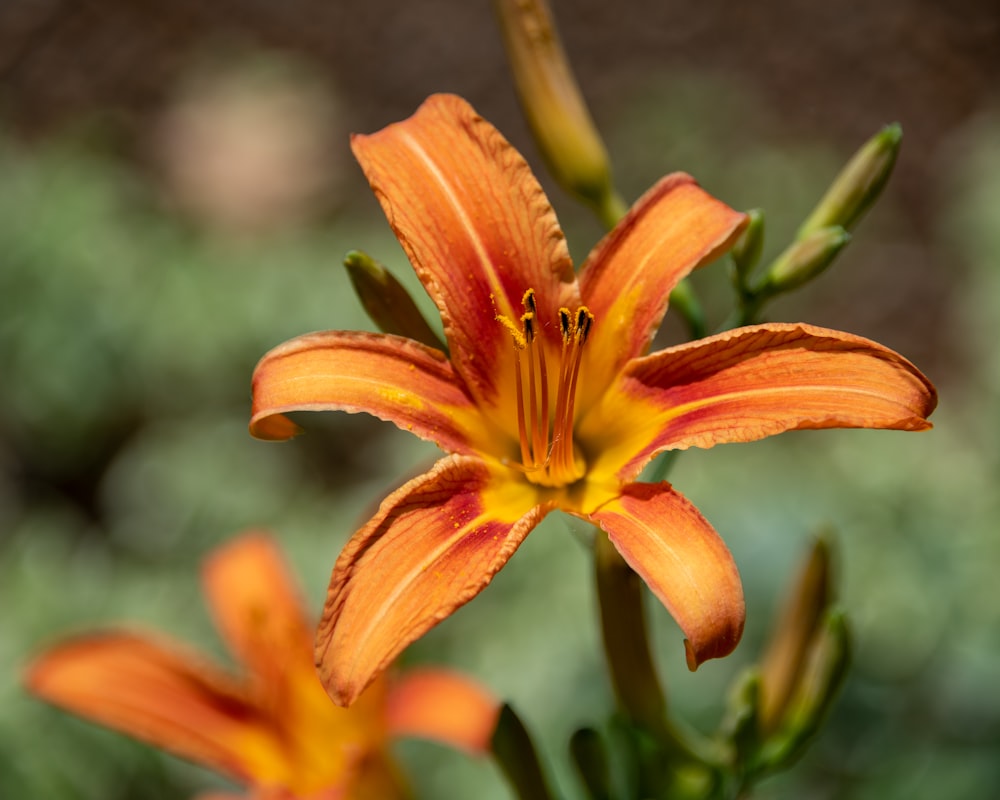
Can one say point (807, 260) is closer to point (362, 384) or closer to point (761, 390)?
point (761, 390)

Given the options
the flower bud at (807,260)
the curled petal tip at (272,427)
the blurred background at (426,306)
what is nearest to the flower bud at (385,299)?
the curled petal tip at (272,427)

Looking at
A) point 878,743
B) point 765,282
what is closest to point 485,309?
point 765,282

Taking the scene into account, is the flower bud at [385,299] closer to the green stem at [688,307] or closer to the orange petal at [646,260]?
the orange petal at [646,260]

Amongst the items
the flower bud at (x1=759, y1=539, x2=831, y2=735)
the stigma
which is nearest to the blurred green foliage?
the flower bud at (x1=759, y1=539, x2=831, y2=735)

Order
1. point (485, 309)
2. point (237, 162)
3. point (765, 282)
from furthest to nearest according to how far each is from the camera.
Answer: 1. point (237, 162)
2. point (765, 282)
3. point (485, 309)

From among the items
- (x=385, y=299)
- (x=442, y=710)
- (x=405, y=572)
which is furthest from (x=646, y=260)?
(x=442, y=710)

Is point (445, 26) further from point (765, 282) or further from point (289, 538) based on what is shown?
point (765, 282)
